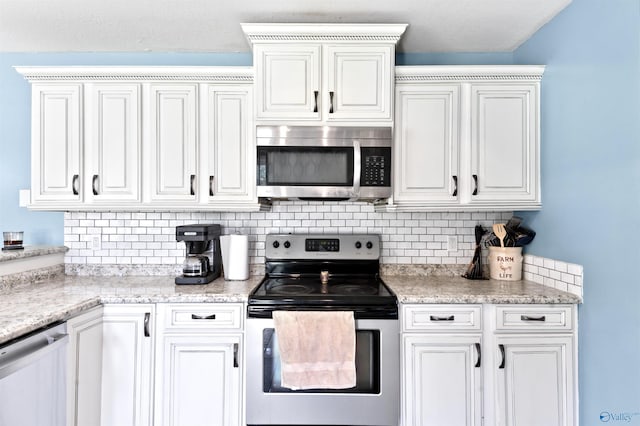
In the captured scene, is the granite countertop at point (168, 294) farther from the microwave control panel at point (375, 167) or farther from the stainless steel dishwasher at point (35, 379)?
the microwave control panel at point (375, 167)

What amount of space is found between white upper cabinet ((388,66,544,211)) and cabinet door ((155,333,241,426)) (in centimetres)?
128

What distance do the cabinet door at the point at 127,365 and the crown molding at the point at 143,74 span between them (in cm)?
135

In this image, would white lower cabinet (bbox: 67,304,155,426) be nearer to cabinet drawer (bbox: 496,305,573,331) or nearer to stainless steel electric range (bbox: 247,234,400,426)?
stainless steel electric range (bbox: 247,234,400,426)

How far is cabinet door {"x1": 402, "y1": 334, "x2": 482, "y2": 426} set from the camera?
77.9 inches

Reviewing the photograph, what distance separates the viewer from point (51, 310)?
1687 mm

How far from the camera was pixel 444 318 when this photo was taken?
6.58ft

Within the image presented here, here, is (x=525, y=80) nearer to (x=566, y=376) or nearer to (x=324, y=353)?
(x=566, y=376)

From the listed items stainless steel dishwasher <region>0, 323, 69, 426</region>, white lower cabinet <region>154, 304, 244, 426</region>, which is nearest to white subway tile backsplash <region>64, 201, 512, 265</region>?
white lower cabinet <region>154, 304, 244, 426</region>

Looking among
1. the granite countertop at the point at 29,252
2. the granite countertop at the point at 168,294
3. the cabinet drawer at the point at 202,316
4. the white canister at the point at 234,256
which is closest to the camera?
the granite countertop at the point at 168,294

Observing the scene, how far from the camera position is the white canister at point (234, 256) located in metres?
2.37

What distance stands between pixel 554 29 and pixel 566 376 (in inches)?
75.1

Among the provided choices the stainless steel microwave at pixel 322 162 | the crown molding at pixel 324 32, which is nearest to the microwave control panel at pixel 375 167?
the stainless steel microwave at pixel 322 162

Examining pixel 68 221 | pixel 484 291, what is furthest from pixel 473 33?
pixel 68 221

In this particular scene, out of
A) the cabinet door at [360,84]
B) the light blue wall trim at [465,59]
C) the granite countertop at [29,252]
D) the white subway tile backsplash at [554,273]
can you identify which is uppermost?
the light blue wall trim at [465,59]
